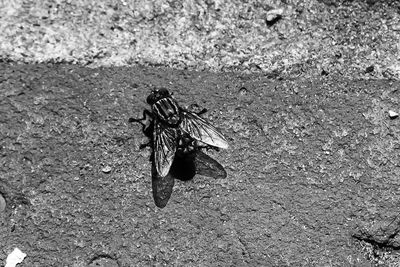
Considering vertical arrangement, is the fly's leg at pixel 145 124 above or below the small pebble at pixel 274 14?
below

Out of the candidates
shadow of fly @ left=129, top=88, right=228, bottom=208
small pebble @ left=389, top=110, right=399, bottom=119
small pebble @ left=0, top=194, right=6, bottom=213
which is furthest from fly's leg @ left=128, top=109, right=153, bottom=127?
small pebble @ left=389, top=110, right=399, bottom=119

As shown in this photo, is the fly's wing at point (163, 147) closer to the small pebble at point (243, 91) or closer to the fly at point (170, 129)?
the fly at point (170, 129)

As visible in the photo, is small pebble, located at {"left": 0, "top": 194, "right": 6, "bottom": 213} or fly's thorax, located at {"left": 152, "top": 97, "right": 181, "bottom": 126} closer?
small pebble, located at {"left": 0, "top": 194, "right": 6, "bottom": 213}

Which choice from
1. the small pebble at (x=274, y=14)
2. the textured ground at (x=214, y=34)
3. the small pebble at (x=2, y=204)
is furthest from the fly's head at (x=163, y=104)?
the small pebble at (x=2, y=204)

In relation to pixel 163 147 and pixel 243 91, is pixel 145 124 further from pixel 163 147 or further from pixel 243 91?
pixel 243 91

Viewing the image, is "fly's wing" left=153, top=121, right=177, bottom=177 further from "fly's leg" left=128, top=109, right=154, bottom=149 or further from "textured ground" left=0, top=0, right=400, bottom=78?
"textured ground" left=0, top=0, right=400, bottom=78

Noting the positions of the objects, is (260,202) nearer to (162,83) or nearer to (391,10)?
(162,83)
